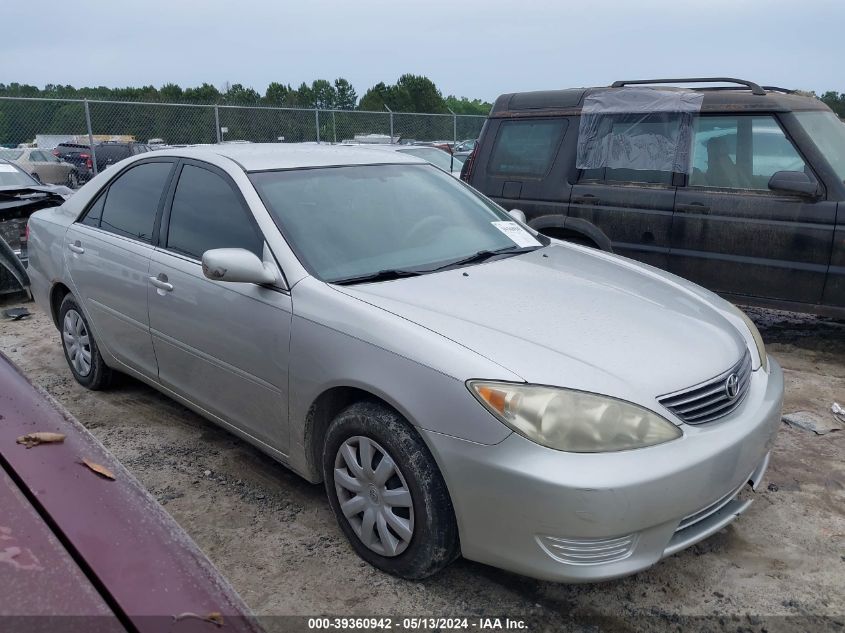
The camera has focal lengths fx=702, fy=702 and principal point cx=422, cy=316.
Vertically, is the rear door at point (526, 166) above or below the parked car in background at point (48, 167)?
above

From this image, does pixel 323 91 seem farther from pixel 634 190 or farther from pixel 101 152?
pixel 634 190

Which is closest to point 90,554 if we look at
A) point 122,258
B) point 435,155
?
point 122,258

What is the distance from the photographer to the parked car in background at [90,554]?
1143 mm

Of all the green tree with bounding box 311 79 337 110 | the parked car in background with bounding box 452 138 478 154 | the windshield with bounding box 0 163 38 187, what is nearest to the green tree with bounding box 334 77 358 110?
the green tree with bounding box 311 79 337 110

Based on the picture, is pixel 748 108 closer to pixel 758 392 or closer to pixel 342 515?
pixel 758 392

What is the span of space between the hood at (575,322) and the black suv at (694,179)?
2.21m

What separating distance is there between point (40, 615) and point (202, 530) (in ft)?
6.69

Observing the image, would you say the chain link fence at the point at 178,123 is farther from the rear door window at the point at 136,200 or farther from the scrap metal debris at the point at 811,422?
the scrap metal debris at the point at 811,422

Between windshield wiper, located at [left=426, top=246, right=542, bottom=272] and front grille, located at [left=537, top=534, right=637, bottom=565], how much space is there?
1326 mm

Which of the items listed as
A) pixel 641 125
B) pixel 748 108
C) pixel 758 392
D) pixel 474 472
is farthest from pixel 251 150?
pixel 748 108

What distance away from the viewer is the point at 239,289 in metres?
3.10

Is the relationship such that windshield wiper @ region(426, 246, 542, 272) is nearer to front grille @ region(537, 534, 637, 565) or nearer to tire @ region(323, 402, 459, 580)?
tire @ region(323, 402, 459, 580)

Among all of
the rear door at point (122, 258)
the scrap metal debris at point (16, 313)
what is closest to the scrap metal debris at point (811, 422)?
the rear door at point (122, 258)

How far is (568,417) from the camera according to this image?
2.24 meters
